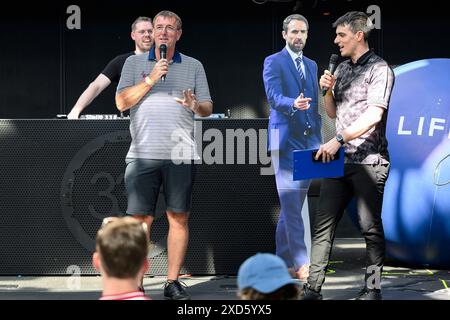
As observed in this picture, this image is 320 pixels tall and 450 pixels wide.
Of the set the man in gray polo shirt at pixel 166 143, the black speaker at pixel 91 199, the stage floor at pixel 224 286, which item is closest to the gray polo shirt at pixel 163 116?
the man in gray polo shirt at pixel 166 143

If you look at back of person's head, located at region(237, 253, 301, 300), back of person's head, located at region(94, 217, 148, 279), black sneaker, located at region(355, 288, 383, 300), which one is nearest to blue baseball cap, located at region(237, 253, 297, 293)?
back of person's head, located at region(237, 253, 301, 300)

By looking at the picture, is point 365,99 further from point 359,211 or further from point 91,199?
point 91,199

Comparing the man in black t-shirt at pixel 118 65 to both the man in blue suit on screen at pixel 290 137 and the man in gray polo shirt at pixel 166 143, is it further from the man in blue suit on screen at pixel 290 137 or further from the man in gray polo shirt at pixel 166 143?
the man in gray polo shirt at pixel 166 143

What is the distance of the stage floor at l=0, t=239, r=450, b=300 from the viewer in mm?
6516

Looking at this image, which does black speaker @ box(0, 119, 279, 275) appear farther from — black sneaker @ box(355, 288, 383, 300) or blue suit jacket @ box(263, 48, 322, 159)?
black sneaker @ box(355, 288, 383, 300)

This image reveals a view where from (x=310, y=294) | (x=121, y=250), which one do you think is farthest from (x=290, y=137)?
(x=121, y=250)

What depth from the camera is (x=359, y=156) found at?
6.03 metres

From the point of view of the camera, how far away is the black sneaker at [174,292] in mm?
6317

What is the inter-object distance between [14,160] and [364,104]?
9.64ft

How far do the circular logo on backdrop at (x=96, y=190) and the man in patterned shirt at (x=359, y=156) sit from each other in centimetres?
170

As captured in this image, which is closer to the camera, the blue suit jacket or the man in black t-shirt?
the blue suit jacket

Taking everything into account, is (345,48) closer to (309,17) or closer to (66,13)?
(309,17)

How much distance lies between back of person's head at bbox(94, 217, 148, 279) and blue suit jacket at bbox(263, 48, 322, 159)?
3.83 meters

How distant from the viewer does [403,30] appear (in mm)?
10773
